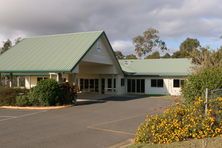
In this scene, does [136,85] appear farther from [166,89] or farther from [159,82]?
[166,89]

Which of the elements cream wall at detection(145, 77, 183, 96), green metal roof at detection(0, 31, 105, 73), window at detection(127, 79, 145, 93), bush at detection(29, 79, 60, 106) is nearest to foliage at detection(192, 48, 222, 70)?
green metal roof at detection(0, 31, 105, 73)

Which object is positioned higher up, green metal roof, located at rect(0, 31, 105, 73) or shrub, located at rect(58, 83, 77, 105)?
green metal roof, located at rect(0, 31, 105, 73)

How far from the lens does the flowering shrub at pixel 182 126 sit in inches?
377

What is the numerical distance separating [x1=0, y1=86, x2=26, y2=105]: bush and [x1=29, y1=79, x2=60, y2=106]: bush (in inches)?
56.5

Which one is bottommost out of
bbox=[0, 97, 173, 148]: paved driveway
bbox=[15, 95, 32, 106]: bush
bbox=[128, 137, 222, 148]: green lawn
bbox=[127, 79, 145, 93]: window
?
bbox=[0, 97, 173, 148]: paved driveway

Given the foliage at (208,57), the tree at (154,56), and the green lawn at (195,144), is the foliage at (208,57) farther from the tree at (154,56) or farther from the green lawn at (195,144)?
the tree at (154,56)

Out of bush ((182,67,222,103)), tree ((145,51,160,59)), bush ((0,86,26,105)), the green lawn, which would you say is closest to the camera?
the green lawn

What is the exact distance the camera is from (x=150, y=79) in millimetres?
41031

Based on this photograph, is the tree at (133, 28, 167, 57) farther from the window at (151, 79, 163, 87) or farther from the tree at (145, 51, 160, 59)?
the window at (151, 79, 163, 87)

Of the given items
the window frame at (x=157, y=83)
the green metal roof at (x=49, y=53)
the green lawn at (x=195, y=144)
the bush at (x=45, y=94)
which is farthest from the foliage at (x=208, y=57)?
the window frame at (x=157, y=83)

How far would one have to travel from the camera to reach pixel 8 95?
2577cm

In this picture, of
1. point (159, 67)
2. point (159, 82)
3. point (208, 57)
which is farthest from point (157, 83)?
point (208, 57)

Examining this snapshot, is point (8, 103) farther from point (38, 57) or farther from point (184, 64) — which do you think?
point (184, 64)

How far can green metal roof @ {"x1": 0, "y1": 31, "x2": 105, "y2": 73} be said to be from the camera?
93.7ft
